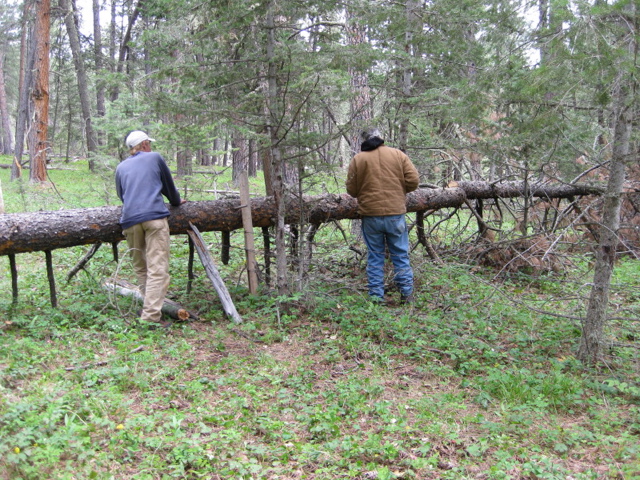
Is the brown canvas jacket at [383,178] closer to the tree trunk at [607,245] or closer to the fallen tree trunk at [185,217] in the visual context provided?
the fallen tree trunk at [185,217]

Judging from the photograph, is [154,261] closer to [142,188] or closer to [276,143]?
[142,188]

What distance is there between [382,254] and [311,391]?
9.38ft

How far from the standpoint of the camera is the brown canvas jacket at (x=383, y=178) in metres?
6.60

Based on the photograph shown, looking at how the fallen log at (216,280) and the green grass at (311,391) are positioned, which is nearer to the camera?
the green grass at (311,391)

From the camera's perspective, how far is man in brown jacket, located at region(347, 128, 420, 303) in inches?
260

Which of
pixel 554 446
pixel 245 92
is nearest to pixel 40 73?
pixel 245 92

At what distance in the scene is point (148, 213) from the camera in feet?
19.0

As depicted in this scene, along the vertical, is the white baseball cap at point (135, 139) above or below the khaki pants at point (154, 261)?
above

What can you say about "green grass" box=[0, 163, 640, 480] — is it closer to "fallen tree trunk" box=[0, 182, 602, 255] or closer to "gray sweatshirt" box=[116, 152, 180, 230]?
"fallen tree trunk" box=[0, 182, 602, 255]

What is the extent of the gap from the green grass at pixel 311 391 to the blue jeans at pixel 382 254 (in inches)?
14.4

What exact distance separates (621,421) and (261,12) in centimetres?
560

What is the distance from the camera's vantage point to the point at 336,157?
22.3 feet

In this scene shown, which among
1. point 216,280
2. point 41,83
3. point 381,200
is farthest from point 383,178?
point 41,83

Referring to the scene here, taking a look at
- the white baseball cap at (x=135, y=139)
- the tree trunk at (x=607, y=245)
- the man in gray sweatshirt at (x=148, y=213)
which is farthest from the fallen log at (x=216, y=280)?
the tree trunk at (x=607, y=245)
